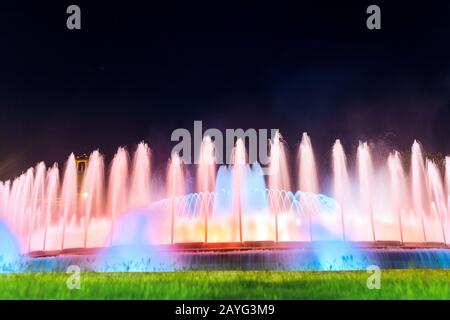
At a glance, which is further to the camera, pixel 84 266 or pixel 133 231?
pixel 133 231

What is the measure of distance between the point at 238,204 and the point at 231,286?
1475 centimetres

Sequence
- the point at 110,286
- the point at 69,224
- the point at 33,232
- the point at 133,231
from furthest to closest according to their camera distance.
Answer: the point at 33,232
the point at 69,224
the point at 133,231
the point at 110,286

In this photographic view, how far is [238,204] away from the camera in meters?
27.4

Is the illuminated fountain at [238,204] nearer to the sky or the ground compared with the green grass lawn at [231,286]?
nearer to the sky

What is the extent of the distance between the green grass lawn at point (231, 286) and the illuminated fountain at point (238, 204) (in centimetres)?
688

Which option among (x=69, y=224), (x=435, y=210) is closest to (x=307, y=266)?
(x=69, y=224)

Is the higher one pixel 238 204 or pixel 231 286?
pixel 238 204

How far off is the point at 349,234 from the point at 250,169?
6648 millimetres

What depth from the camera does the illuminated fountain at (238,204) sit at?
27.1 metres

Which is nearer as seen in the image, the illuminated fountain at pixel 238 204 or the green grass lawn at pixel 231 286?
the green grass lawn at pixel 231 286

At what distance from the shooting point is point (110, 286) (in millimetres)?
12484

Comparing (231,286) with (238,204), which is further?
(238,204)

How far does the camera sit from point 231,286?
12.7 m
